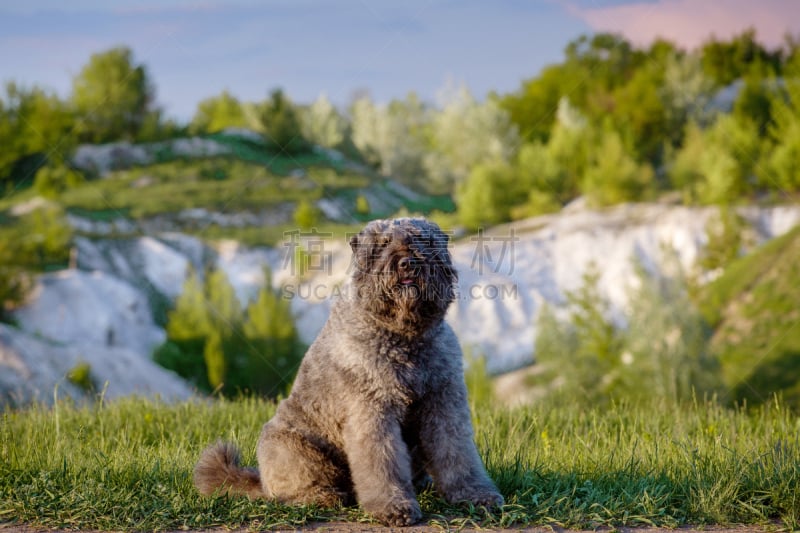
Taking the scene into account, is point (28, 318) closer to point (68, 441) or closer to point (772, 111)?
point (68, 441)

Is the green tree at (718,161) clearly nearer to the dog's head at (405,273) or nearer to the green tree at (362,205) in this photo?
the green tree at (362,205)

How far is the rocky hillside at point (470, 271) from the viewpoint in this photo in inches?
1043

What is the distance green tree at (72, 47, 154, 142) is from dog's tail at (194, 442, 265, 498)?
32627 mm

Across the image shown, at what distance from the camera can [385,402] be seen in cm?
495

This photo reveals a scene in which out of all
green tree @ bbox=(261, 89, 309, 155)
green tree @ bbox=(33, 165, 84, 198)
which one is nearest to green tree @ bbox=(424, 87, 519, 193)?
green tree @ bbox=(261, 89, 309, 155)

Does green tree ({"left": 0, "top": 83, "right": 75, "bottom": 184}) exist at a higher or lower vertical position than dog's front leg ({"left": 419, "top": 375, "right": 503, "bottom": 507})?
higher

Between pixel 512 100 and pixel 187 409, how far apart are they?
119ft

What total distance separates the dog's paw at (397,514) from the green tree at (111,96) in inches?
1328

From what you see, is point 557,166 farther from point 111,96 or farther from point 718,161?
point 111,96

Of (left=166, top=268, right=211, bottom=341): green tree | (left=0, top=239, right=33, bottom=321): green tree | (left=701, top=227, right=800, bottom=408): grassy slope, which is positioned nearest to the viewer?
(left=701, top=227, right=800, bottom=408): grassy slope

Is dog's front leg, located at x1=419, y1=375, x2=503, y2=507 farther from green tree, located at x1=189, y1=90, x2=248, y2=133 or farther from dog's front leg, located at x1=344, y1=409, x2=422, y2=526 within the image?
green tree, located at x1=189, y1=90, x2=248, y2=133

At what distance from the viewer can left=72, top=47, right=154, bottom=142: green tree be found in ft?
117

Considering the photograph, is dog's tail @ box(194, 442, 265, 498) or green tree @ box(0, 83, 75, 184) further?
green tree @ box(0, 83, 75, 184)

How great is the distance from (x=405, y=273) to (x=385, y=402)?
31.6 inches
